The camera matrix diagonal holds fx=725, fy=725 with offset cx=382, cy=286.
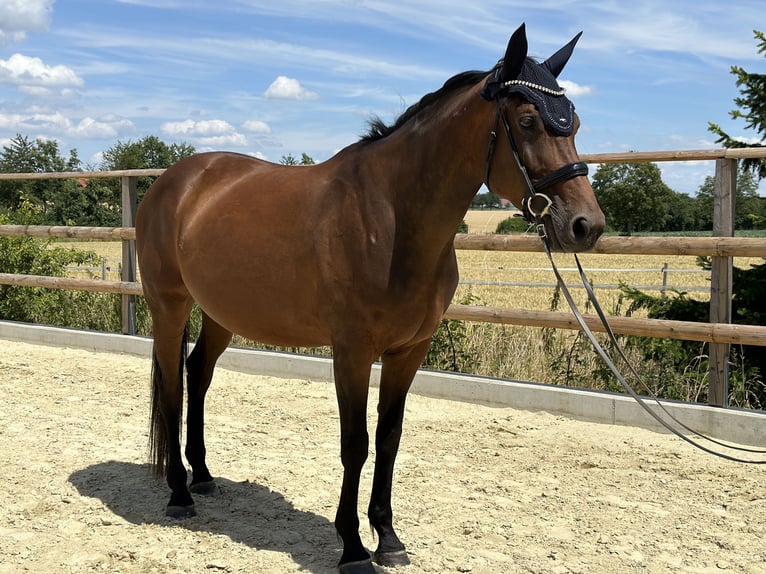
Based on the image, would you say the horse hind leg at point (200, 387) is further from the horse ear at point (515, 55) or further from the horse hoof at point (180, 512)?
the horse ear at point (515, 55)

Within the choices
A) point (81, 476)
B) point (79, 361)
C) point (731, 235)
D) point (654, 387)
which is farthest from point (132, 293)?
point (731, 235)

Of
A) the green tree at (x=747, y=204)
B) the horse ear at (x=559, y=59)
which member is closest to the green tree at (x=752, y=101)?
the green tree at (x=747, y=204)

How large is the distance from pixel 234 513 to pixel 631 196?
4.52 metres

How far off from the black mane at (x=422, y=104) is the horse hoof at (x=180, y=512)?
1.98 meters

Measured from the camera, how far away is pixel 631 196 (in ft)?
21.1

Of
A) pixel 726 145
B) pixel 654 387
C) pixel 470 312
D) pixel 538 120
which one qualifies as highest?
pixel 726 145

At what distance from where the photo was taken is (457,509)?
3619mm

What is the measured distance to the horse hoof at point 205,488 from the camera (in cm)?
387

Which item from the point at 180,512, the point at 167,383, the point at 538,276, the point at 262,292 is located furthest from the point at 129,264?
the point at 538,276

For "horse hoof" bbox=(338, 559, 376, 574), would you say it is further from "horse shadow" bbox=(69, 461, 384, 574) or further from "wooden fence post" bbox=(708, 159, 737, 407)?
"wooden fence post" bbox=(708, 159, 737, 407)

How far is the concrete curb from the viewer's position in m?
4.66

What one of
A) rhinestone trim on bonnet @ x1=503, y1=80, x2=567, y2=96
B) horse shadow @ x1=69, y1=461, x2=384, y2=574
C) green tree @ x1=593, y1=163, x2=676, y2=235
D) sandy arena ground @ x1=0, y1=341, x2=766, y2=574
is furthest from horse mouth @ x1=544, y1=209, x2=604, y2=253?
green tree @ x1=593, y1=163, x2=676, y2=235

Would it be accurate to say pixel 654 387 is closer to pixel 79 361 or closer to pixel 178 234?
pixel 178 234

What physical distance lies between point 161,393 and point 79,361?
3.49 metres
